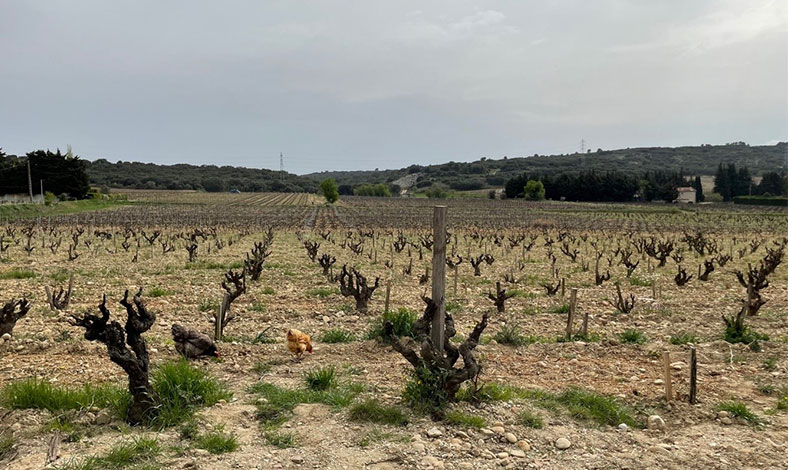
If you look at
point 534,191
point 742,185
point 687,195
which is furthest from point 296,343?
point 742,185

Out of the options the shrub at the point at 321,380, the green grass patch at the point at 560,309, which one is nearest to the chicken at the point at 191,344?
the shrub at the point at 321,380

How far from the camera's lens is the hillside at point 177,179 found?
5256 inches

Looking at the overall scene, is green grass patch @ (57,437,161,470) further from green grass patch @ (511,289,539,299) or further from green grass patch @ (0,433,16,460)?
green grass patch @ (511,289,539,299)

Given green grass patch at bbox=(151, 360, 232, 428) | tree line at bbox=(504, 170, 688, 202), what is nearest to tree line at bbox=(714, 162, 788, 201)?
tree line at bbox=(504, 170, 688, 202)

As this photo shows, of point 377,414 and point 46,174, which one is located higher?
point 46,174

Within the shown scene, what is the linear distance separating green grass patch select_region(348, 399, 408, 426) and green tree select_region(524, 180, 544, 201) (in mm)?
96018

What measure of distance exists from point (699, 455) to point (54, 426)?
5.86 m

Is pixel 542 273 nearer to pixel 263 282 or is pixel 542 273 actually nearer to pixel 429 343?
pixel 263 282

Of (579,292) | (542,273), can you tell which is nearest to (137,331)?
(579,292)

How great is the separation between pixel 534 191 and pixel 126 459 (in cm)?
9898

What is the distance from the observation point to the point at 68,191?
6406cm

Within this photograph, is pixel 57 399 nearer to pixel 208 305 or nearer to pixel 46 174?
pixel 208 305

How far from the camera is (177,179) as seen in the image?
146m

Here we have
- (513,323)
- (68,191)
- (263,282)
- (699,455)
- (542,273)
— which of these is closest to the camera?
(699,455)
